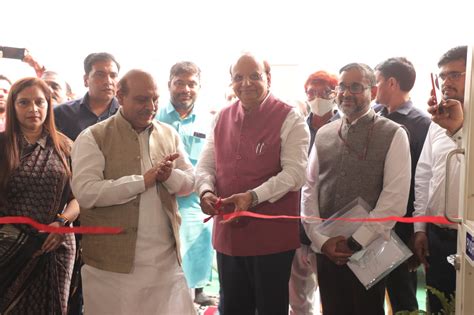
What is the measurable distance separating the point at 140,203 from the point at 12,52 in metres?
1.91

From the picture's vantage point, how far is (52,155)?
8.64ft

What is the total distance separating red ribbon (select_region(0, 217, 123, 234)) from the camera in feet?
7.74

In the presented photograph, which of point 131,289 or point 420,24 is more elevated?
point 420,24

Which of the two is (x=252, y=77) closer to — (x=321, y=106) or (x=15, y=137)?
(x=321, y=106)

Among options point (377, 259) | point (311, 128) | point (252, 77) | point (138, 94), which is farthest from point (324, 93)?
point (138, 94)

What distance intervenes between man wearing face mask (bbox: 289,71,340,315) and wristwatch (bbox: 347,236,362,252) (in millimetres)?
547

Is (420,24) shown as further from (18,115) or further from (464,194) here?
(18,115)

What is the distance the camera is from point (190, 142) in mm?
3527

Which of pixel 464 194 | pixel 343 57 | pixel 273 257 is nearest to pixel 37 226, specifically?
pixel 273 257

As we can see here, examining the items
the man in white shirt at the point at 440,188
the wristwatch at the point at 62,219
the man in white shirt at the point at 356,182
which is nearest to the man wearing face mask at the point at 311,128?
the man in white shirt at the point at 356,182

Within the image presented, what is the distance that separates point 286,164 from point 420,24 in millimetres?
3375

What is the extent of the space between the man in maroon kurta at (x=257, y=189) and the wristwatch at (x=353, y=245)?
27cm

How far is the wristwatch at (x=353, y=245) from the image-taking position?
2475mm

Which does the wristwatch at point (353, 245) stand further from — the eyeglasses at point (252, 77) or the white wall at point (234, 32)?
the white wall at point (234, 32)
